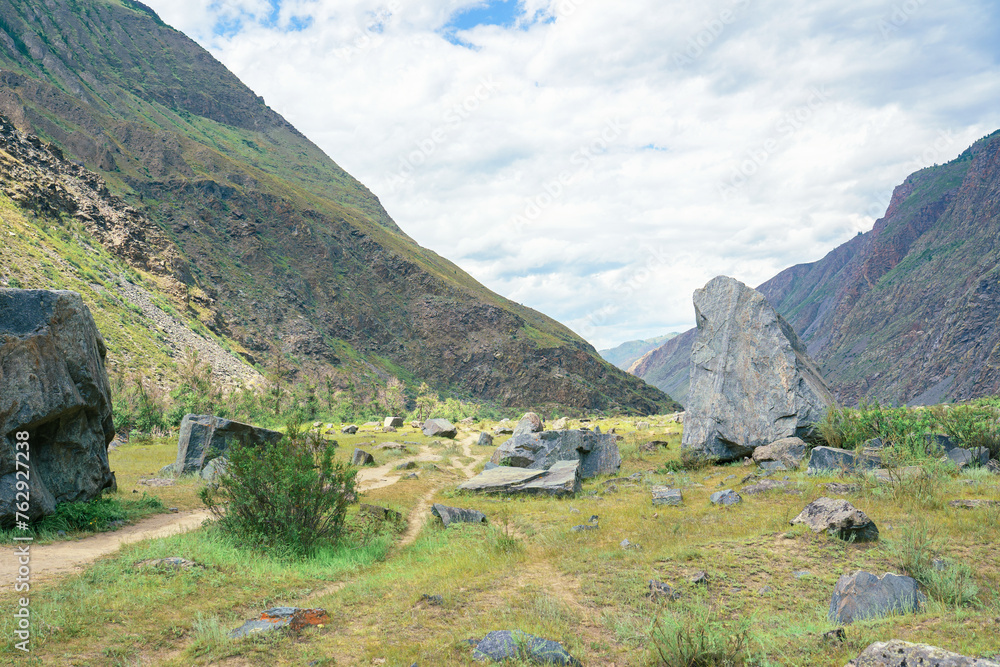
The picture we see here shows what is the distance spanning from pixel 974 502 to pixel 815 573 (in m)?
4.21

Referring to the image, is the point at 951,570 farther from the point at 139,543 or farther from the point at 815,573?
the point at 139,543

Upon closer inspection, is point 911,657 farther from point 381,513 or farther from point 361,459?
point 361,459

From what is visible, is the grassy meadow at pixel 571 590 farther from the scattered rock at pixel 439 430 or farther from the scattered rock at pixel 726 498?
the scattered rock at pixel 439 430

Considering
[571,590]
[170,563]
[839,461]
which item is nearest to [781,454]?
[839,461]

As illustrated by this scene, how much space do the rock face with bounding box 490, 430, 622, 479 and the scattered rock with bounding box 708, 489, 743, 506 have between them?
772cm

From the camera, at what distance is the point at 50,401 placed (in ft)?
35.8

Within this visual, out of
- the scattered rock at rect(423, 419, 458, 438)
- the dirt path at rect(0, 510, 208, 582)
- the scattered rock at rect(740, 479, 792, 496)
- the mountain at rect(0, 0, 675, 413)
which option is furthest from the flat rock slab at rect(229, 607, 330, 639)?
the mountain at rect(0, 0, 675, 413)

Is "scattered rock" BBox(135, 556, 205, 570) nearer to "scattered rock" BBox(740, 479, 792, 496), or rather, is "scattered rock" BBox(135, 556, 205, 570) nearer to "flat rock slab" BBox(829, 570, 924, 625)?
"flat rock slab" BBox(829, 570, 924, 625)

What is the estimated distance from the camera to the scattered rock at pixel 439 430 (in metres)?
40.5

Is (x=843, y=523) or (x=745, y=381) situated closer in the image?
(x=843, y=523)

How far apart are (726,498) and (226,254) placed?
4282 inches

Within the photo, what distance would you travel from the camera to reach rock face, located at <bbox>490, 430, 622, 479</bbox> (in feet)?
66.2

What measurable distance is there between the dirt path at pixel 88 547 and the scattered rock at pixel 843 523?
11615 millimetres

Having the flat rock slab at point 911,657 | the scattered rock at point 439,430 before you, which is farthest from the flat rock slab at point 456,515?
the scattered rock at point 439,430
